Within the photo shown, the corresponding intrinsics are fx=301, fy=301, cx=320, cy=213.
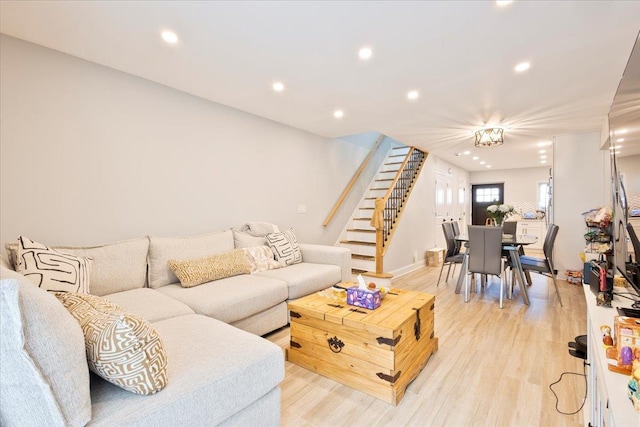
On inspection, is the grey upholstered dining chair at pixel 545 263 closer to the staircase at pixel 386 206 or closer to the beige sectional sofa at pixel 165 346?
the staircase at pixel 386 206

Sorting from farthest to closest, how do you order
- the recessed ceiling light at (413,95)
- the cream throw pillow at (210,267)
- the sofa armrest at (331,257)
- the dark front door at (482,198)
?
the dark front door at (482,198), the sofa armrest at (331,257), the recessed ceiling light at (413,95), the cream throw pillow at (210,267)

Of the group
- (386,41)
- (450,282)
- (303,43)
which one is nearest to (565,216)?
(450,282)

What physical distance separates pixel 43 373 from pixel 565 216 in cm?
629

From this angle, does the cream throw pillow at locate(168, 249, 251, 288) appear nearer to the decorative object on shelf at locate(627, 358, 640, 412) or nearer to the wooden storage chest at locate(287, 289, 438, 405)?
the wooden storage chest at locate(287, 289, 438, 405)

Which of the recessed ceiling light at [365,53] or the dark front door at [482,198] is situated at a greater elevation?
the recessed ceiling light at [365,53]

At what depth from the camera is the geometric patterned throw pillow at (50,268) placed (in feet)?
6.03

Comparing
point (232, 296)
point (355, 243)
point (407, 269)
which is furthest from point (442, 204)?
point (232, 296)

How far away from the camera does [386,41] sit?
7.09 ft

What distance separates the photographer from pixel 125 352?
1.05 m

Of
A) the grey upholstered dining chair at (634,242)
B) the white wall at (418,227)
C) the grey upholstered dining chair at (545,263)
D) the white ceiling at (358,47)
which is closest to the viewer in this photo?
the grey upholstered dining chair at (634,242)

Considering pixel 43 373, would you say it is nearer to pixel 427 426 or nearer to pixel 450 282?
pixel 427 426

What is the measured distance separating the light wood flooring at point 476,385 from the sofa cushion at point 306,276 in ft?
1.45

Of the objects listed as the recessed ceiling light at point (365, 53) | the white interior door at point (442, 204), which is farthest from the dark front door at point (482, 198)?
the recessed ceiling light at point (365, 53)

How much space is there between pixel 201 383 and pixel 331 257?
8.00 ft
